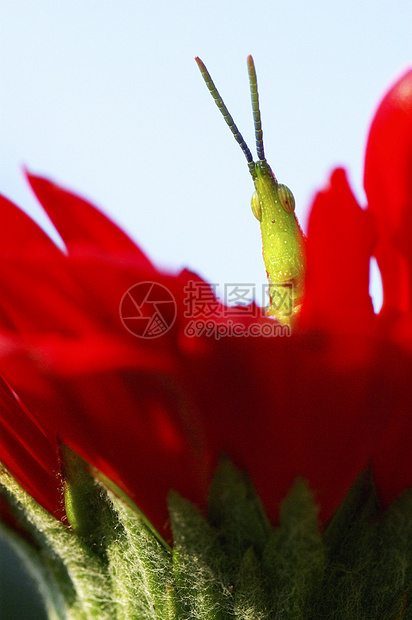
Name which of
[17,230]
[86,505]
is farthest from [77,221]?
[86,505]

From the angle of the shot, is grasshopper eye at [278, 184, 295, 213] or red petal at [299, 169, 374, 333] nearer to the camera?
red petal at [299, 169, 374, 333]

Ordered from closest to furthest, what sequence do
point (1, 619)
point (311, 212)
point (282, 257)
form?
point (311, 212)
point (282, 257)
point (1, 619)

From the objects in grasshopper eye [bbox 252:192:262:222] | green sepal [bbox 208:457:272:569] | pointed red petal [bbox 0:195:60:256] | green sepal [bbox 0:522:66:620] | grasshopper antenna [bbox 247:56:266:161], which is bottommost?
green sepal [bbox 0:522:66:620]

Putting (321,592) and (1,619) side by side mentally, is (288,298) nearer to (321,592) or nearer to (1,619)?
(321,592)

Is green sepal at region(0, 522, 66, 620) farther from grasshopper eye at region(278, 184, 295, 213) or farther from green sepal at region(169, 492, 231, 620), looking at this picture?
grasshopper eye at region(278, 184, 295, 213)

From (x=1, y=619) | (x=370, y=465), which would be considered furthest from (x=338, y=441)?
(x=1, y=619)

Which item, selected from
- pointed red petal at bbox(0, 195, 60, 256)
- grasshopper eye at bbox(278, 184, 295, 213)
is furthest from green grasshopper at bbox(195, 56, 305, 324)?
pointed red petal at bbox(0, 195, 60, 256)

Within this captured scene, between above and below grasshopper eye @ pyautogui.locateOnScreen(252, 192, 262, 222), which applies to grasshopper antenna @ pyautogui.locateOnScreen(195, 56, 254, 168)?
above
